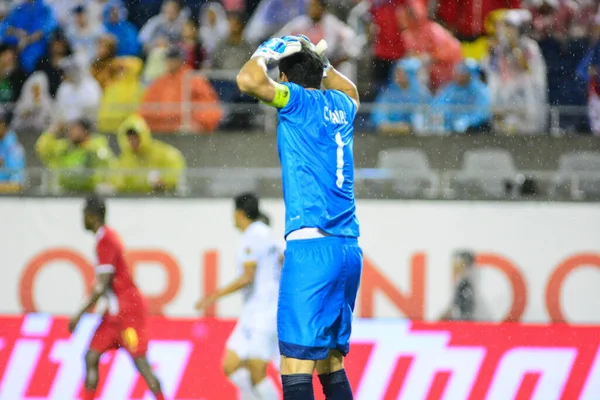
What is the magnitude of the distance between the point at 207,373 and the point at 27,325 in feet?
3.82

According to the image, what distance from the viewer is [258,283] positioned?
666 centimetres

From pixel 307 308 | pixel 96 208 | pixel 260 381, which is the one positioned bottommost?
pixel 260 381

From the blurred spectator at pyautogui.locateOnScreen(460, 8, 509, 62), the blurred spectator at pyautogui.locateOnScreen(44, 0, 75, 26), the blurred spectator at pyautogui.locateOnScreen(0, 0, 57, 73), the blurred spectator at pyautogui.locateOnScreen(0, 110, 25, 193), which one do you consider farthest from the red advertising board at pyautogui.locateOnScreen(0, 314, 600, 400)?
the blurred spectator at pyautogui.locateOnScreen(44, 0, 75, 26)

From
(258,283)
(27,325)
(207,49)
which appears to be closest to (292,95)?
(258,283)

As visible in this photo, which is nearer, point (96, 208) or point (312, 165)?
point (312, 165)

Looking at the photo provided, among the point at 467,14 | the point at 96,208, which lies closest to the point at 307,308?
the point at 96,208

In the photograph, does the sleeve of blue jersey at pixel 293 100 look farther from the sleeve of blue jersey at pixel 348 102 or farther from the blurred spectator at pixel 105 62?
the blurred spectator at pixel 105 62

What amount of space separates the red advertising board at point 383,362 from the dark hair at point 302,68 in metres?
2.35

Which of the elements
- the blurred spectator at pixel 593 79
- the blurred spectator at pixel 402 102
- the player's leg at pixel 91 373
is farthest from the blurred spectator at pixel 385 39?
the player's leg at pixel 91 373

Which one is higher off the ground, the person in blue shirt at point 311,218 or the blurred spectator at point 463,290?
the person in blue shirt at point 311,218

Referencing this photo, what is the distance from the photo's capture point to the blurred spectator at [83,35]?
11.0m

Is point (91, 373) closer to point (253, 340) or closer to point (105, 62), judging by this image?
point (253, 340)

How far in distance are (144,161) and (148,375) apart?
4.17 metres

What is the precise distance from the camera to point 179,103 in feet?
34.4
